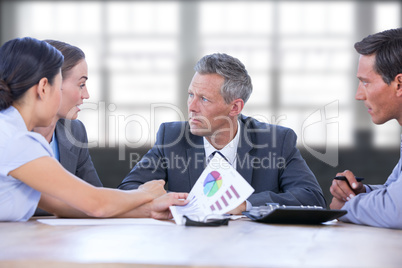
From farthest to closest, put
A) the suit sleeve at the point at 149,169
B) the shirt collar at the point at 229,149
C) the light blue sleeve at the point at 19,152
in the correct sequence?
the shirt collar at the point at 229,149 → the suit sleeve at the point at 149,169 → the light blue sleeve at the point at 19,152

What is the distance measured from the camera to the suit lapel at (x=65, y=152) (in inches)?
93.0

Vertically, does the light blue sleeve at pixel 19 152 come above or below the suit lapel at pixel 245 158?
above

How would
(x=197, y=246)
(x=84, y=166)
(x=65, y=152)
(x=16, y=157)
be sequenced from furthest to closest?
(x=84, y=166) < (x=65, y=152) < (x=16, y=157) < (x=197, y=246)

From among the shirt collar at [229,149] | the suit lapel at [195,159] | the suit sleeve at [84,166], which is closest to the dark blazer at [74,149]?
the suit sleeve at [84,166]

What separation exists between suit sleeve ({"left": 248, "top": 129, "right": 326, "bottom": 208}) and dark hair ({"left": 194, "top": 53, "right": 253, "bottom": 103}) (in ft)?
1.25

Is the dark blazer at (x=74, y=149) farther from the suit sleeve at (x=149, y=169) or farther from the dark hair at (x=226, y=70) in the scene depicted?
the dark hair at (x=226, y=70)

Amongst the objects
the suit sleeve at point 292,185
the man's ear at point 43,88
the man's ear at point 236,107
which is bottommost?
the suit sleeve at point 292,185

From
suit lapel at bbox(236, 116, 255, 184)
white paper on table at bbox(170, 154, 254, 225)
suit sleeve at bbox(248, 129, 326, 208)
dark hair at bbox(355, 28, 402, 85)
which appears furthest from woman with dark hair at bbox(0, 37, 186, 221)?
dark hair at bbox(355, 28, 402, 85)

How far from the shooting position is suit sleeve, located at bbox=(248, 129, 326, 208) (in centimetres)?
218

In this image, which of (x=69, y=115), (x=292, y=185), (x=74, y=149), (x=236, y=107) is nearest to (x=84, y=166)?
(x=74, y=149)

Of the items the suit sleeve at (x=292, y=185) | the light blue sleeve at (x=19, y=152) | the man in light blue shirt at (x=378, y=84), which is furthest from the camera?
the suit sleeve at (x=292, y=185)

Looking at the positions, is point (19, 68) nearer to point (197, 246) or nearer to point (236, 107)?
point (197, 246)

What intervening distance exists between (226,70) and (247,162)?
545 millimetres

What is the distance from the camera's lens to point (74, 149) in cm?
243
